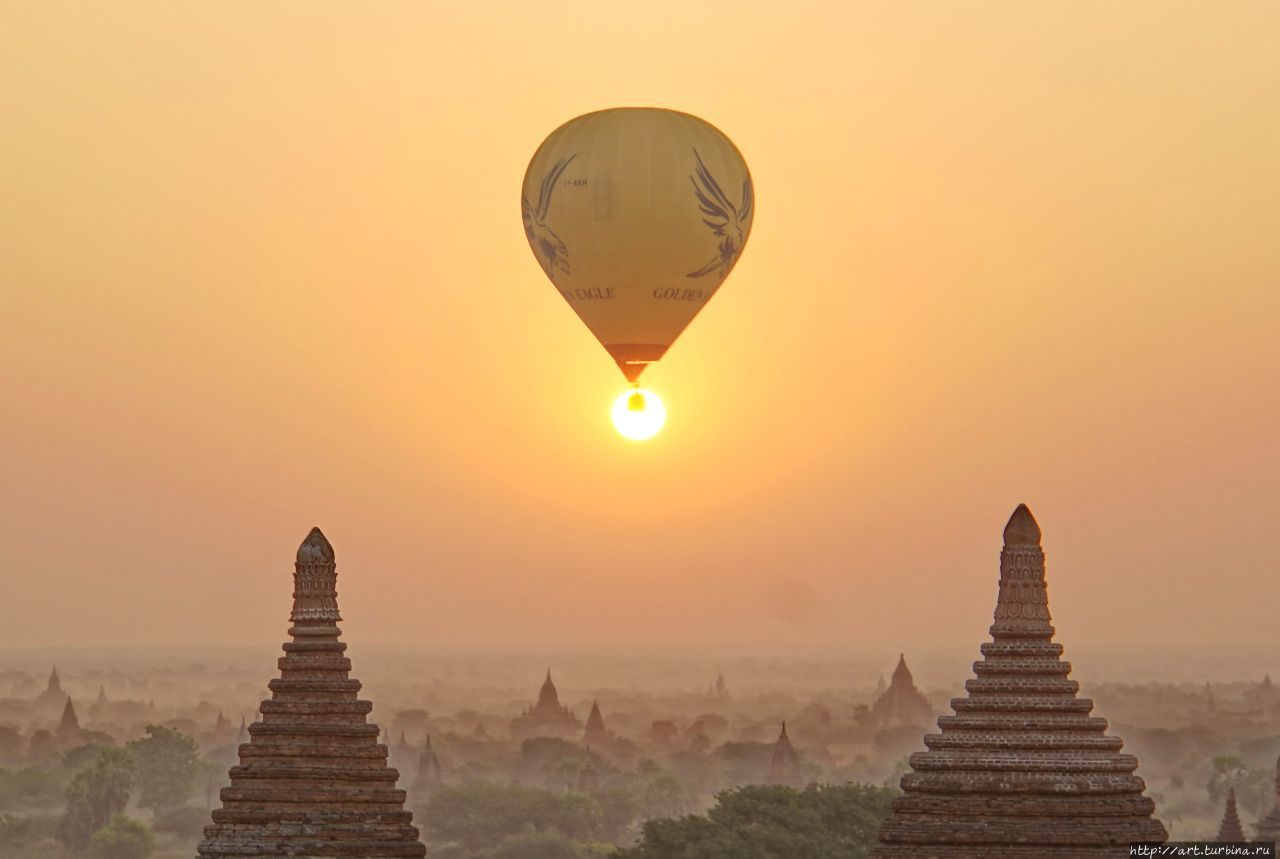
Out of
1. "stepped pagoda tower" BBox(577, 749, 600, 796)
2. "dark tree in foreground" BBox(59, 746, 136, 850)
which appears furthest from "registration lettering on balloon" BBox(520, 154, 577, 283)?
"stepped pagoda tower" BBox(577, 749, 600, 796)

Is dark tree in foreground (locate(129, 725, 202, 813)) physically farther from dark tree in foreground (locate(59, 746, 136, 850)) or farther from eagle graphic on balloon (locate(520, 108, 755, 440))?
eagle graphic on balloon (locate(520, 108, 755, 440))

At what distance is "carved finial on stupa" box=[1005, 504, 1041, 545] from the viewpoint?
48281 mm

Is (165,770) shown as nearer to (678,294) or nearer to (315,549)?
(678,294)

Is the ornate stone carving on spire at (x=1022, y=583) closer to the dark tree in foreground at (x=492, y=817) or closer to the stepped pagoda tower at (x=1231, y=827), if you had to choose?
the stepped pagoda tower at (x=1231, y=827)

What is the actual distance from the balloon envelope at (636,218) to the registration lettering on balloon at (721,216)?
21mm

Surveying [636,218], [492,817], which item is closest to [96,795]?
[492,817]

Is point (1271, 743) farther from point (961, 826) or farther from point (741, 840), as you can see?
point (961, 826)

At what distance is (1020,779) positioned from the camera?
155 feet

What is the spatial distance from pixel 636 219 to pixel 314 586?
17.4 meters

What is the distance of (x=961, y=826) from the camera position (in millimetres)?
47219

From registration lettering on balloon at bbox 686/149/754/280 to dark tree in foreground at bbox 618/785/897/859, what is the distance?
15.6 meters

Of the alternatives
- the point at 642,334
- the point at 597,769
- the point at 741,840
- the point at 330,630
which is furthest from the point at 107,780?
the point at 330,630

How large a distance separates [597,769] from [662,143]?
437 ft

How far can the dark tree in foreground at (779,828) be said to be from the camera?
76500 millimetres
